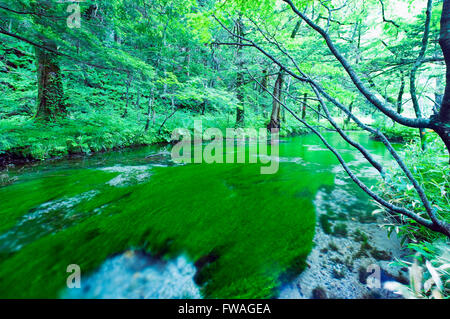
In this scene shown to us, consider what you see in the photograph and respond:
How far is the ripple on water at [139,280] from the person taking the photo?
5.17 feet

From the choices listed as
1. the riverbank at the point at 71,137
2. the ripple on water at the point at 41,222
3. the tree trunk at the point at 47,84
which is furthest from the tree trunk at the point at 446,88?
the tree trunk at the point at 47,84

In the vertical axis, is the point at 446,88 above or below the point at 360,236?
above

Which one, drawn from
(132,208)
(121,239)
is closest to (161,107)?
(132,208)

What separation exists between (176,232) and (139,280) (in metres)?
0.74

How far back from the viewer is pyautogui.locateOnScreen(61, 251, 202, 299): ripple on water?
1.58 meters

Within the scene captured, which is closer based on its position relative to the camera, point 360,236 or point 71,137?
point 360,236

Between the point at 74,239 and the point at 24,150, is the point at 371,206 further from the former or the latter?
the point at 24,150

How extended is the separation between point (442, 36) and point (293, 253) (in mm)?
2107

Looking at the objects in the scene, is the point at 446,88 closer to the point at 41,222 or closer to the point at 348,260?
the point at 348,260

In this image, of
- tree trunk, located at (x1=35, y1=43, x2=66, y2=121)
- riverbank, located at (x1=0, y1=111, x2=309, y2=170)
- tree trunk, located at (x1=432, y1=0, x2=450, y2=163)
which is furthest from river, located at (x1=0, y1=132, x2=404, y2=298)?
tree trunk, located at (x1=35, y1=43, x2=66, y2=121)

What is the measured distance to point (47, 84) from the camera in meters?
5.68

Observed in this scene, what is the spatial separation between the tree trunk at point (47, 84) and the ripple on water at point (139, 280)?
6538mm

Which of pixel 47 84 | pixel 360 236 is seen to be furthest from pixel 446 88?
pixel 47 84

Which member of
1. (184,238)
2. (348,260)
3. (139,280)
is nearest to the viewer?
(139,280)
